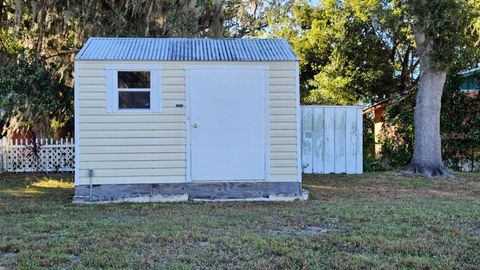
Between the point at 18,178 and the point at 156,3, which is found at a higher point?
the point at 156,3

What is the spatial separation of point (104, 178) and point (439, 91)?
8024mm

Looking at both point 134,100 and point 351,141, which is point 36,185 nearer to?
point 134,100

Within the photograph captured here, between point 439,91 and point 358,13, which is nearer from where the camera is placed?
point 439,91

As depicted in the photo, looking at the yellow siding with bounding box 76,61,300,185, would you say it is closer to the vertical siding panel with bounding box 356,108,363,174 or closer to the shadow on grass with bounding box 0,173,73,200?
the shadow on grass with bounding box 0,173,73,200

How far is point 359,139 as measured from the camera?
1273 centimetres

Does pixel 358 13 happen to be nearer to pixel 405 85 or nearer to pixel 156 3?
pixel 405 85

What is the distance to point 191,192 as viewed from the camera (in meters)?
8.20

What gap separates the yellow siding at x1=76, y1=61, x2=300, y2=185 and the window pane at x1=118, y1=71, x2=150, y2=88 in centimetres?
26

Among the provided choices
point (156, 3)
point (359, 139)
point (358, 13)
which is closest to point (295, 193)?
point (359, 139)

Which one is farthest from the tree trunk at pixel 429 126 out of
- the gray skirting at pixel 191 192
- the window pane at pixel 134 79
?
the window pane at pixel 134 79

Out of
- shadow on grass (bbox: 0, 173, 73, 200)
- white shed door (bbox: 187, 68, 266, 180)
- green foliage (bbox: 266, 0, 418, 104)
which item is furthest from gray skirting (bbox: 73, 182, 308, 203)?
green foliage (bbox: 266, 0, 418, 104)

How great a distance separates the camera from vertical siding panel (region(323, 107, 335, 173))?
12805 millimetres

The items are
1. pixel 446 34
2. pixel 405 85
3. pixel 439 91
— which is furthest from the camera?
pixel 405 85

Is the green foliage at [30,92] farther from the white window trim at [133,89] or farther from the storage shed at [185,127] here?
the white window trim at [133,89]
